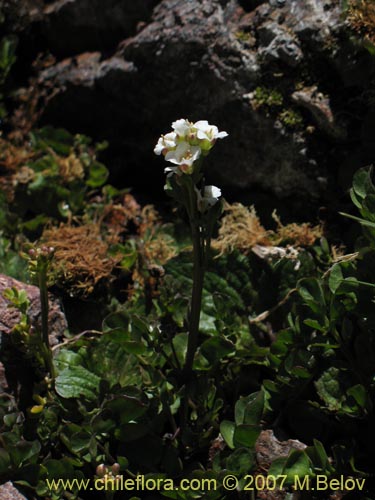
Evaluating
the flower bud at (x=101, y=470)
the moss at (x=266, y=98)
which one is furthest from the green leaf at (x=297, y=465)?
the moss at (x=266, y=98)

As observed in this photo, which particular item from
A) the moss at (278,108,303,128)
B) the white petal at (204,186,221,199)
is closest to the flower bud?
the white petal at (204,186,221,199)

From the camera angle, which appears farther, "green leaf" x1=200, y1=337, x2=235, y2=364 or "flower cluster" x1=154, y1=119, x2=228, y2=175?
"green leaf" x1=200, y1=337, x2=235, y2=364

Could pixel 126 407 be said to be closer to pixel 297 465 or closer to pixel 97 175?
pixel 297 465

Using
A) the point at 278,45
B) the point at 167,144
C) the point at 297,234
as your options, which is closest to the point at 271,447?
→ the point at 297,234

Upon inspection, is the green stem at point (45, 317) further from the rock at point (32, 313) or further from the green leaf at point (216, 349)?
the green leaf at point (216, 349)

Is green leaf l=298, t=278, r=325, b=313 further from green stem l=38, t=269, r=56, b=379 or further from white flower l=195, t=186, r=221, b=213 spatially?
green stem l=38, t=269, r=56, b=379

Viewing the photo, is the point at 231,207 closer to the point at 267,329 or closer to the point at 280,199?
the point at 280,199
